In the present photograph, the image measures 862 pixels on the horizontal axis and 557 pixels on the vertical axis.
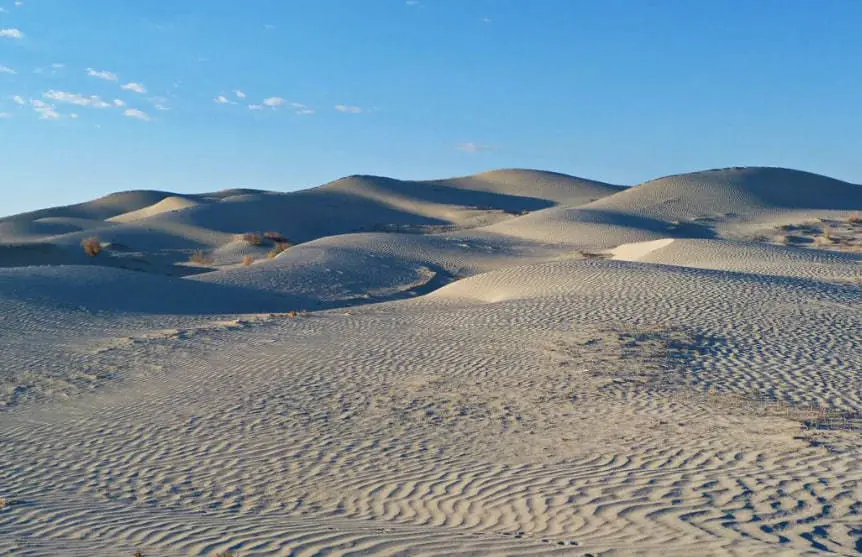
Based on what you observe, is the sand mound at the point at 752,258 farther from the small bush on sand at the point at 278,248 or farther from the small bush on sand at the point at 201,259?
the small bush on sand at the point at 201,259

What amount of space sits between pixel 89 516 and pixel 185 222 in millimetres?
→ 46862

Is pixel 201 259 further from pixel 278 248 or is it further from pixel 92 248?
pixel 92 248

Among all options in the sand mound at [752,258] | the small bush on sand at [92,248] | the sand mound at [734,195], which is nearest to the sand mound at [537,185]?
the sand mound at [734,195]

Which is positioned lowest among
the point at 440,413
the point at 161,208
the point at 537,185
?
the point at 440,413

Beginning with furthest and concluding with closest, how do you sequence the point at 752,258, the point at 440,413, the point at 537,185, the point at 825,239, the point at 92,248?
1. the point at 537,185
2. the point at 825,239
3. the point at 92,248
4. the point at 752,258
5. the point at 440,413

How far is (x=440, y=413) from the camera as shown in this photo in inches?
440

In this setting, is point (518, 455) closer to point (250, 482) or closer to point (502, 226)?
point (250, 482)

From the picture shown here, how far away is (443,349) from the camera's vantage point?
50.3 feet

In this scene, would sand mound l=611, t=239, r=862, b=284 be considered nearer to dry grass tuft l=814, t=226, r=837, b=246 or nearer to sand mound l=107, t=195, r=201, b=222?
dry grass tuft l=814, t=226, r=837, b=246

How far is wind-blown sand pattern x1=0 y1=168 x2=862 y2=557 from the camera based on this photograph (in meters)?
6.71

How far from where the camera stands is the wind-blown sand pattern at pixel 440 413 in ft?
22.0

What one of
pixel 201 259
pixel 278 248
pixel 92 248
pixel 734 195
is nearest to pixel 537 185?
pixel 734 195

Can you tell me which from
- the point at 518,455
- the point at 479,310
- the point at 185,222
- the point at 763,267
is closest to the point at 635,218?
the point at 763,267

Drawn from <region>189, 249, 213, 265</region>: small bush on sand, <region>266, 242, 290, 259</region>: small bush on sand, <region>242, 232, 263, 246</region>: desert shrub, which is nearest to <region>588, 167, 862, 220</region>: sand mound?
<region>266, 242, 290, 259</region>: small bush on sand
